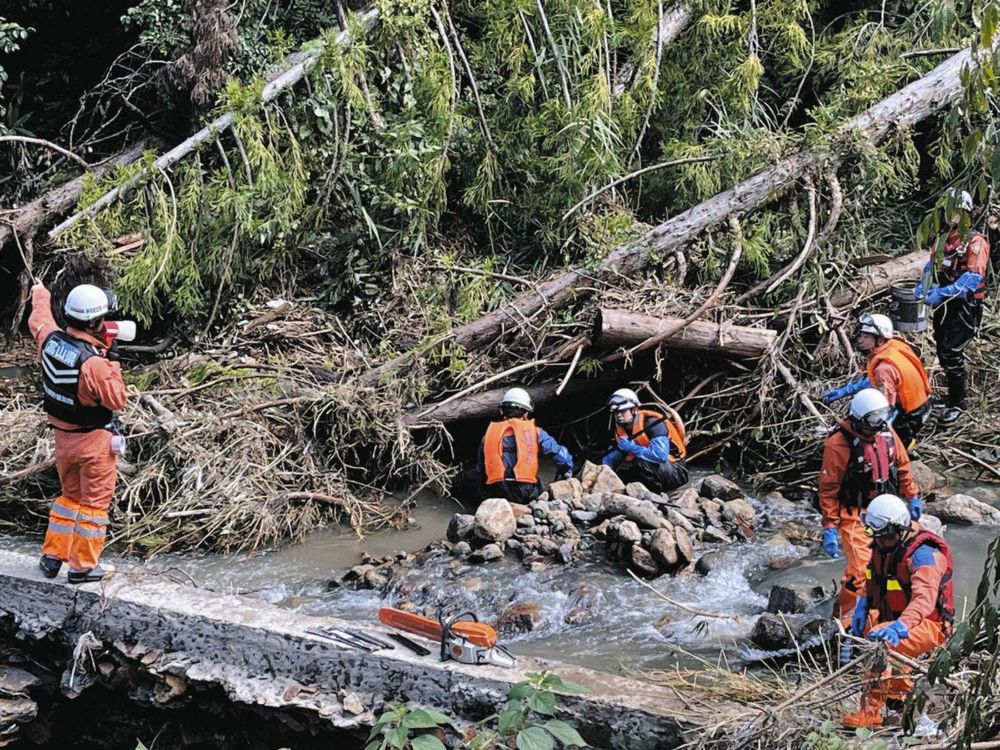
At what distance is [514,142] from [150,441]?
13.8ft

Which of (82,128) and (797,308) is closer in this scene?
(797,308)

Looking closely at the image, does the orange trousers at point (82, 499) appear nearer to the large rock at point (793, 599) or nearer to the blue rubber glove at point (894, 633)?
the large rock at point (793, 599)

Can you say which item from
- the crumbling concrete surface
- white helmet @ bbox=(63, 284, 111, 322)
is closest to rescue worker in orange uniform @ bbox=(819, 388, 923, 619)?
the crumbling concrete surface

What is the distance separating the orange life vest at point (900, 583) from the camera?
463 centimetres

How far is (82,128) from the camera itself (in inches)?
444

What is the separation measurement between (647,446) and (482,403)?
52.1 inches

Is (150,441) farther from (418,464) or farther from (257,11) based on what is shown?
(257,11)

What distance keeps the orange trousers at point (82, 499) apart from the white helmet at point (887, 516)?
3.75 m

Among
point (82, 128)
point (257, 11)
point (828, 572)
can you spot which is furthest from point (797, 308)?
point (82, 128)

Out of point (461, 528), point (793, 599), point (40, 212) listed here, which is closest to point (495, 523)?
point (461, 528)

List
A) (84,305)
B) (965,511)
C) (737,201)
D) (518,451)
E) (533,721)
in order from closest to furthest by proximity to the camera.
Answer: (533,721)
(84,305)
(965,511)
(518,451)
(737,201)

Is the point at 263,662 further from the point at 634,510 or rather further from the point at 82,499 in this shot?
the point at 634,510

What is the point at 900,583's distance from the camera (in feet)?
15.5

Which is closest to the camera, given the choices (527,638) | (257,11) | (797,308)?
(527,638)
